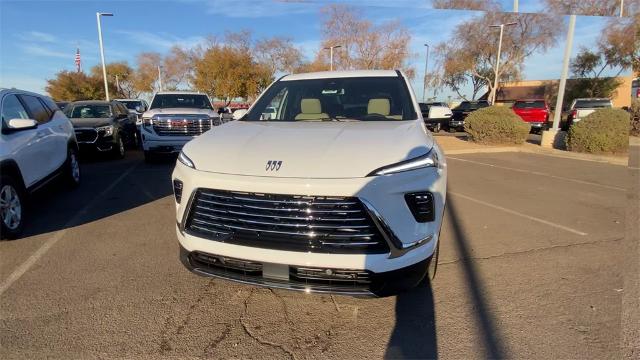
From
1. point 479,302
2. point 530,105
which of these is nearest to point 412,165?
point 479,302

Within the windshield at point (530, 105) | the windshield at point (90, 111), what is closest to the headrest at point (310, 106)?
the windshield at point (90, 111)

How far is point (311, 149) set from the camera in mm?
Answer: 2754

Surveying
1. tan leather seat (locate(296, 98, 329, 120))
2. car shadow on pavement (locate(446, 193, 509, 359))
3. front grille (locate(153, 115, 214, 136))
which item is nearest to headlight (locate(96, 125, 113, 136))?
front grille (locate(153, 115, 214, 136))

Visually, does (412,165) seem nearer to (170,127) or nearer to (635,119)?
(170,127)

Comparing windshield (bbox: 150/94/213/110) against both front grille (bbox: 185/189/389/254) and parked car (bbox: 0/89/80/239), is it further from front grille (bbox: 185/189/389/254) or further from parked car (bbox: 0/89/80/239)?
front grille (bbox: 185/189/389/254)

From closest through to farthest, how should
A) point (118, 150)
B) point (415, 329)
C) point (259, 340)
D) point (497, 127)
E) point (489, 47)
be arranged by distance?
point (259, 340) < point (415, 329) < point (118, 150) < point (497, 127) < point (489, 47)

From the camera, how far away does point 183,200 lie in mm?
2770

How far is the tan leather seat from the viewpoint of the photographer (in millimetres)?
4055

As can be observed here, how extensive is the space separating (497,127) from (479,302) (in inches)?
468

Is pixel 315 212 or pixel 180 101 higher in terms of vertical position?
pixel 180 101

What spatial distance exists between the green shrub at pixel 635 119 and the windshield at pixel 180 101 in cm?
1358

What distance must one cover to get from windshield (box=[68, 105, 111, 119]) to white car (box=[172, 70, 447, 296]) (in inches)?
399

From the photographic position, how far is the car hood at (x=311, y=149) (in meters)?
2.52

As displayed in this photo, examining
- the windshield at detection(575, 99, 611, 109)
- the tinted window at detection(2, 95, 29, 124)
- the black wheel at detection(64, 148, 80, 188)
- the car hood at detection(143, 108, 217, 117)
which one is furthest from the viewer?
the windshield at detection(575, 99, 611, 109)
